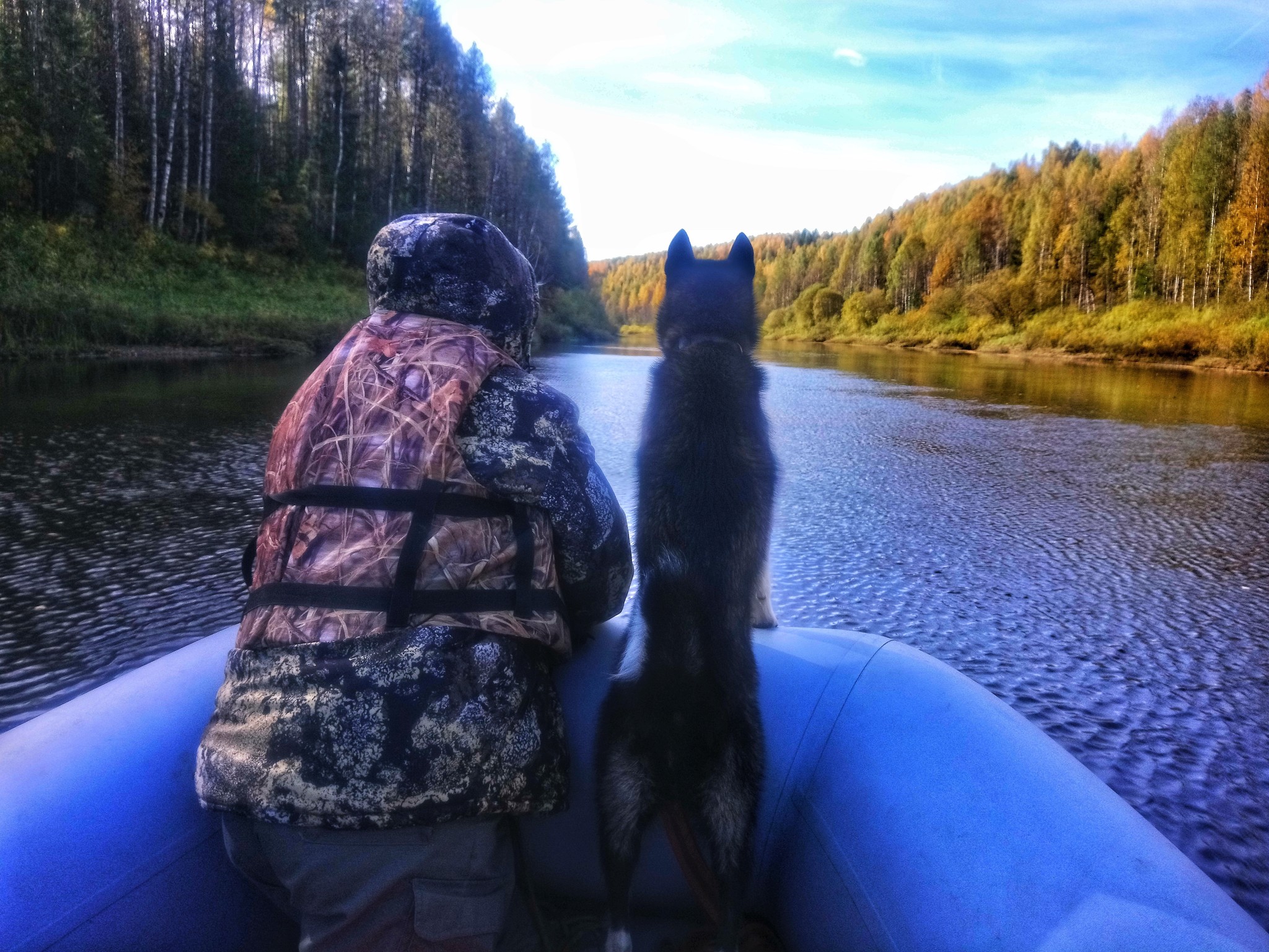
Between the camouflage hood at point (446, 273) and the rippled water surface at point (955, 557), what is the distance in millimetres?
1672

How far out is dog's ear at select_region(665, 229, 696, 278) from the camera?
3.45 meters

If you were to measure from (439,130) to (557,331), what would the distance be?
14.0m

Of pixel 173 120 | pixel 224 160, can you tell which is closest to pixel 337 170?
pixel 224 160

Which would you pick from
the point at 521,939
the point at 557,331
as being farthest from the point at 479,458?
the point at 557,331

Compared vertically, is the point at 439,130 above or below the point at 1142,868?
above

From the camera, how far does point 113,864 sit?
219cm

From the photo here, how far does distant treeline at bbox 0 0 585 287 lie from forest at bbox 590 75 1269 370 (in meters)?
16.3

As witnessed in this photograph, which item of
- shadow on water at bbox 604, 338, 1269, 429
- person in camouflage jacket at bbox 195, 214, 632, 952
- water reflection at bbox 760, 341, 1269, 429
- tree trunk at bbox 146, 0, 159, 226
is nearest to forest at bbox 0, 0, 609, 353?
tree trunk at bbox 146, 0, 159, 226

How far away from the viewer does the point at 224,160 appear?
36156mm

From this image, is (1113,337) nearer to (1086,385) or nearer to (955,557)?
(1086,385)

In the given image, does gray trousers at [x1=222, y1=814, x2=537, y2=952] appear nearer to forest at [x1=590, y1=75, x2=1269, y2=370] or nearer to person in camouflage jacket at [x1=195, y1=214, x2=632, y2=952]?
person in camouflage jacket at [x1=195, y1=214, x2=632, y2=952]

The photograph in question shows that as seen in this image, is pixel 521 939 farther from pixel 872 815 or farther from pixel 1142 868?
pixel 1142 868

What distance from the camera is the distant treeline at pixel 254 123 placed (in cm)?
2878

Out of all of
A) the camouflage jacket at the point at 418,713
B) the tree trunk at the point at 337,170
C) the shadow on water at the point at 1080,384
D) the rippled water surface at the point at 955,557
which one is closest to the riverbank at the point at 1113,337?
the shadow on water at the point at 1080,384
